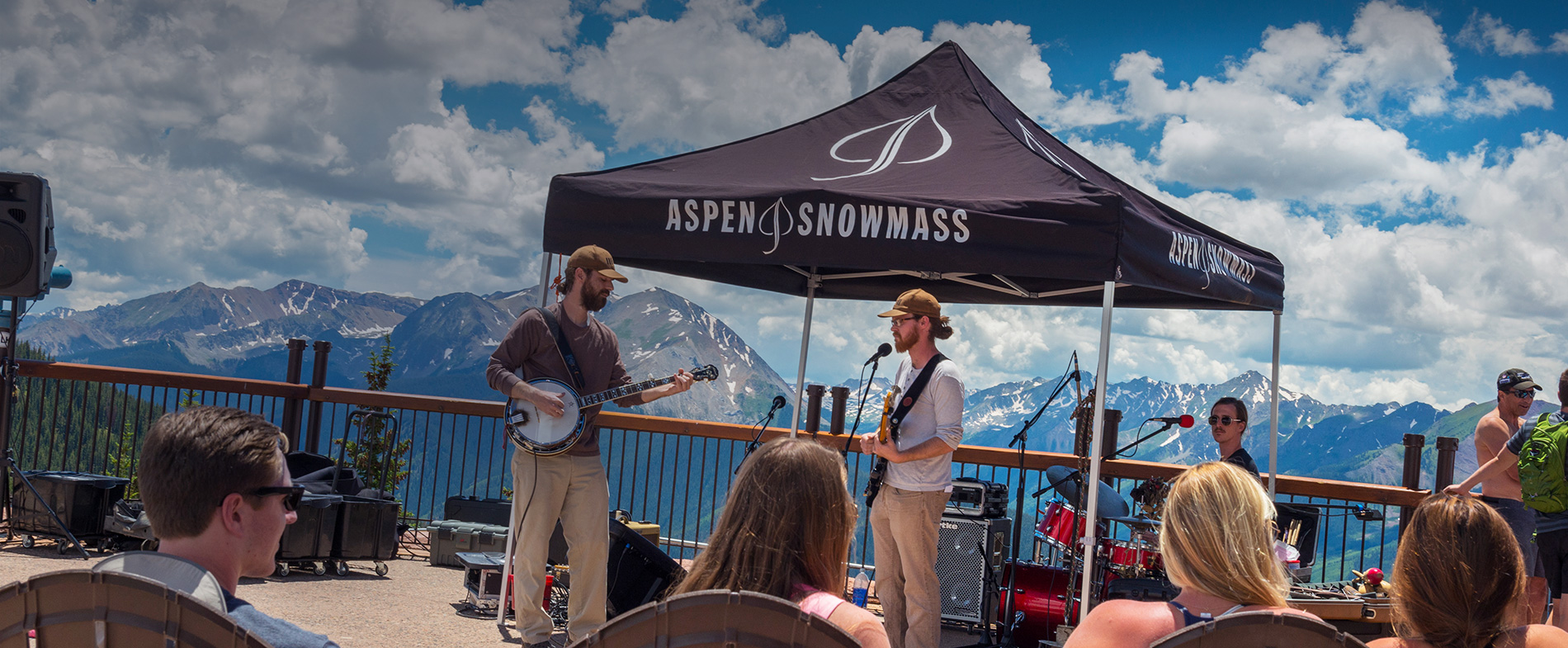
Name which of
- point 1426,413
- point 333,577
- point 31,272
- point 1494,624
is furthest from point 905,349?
point 1426,413

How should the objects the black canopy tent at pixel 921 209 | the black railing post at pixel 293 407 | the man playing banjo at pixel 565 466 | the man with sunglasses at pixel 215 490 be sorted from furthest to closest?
the black railing post at pixel 293 407, the man playing banjo at pixel 565 466, the black canopy tent at pixel 921 209, the man with sunglasses at pixel 215 490

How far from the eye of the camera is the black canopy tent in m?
4.37

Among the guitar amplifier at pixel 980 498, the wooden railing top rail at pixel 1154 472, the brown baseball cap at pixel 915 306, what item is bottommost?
the guitar amplifier at pixel 980 498

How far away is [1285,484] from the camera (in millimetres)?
7020

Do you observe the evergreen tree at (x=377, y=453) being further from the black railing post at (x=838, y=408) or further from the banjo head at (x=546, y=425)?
the banjo head at (x=546, y=425)

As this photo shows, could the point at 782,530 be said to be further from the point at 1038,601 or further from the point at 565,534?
the point at 1038,601

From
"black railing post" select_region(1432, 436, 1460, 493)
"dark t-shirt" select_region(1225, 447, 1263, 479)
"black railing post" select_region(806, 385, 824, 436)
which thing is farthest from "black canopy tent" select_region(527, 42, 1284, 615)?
"black railing post" select_region(1432, 436, 1460, 493)

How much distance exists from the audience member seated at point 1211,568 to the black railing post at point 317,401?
739 cm

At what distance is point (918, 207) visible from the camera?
447 centimetres

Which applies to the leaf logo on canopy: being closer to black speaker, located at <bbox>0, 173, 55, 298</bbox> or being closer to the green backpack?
the green backpack

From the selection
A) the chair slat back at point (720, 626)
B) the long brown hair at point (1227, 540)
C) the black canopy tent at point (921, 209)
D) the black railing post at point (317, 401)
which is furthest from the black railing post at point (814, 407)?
the chair slat back at point (720, 626)

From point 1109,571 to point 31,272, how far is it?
6707 millimetres

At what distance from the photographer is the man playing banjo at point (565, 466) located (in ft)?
15.0

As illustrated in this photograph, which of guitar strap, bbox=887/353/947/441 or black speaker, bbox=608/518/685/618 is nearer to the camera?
guitar strap, bbox=887/353/947/441
